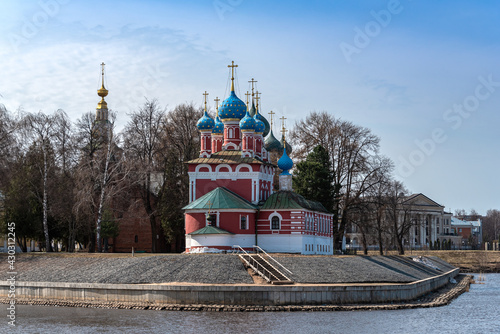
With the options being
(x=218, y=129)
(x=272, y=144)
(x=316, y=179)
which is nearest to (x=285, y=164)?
(x=316, y=179)

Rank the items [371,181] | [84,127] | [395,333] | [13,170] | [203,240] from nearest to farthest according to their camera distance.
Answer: [395,333] < [203,240] < [13,170] < [84,127] < [371,181]

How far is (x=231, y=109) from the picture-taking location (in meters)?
59.6

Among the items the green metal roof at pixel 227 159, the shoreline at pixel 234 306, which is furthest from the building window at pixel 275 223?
the shoreline at pixel 234 306

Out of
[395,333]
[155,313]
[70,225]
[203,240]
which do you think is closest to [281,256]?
[203,240]

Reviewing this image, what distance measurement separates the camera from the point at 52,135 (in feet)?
186

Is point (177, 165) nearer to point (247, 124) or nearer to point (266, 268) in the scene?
point (247, 124)

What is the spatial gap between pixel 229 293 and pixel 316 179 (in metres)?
25.5

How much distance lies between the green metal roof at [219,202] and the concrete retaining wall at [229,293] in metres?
12.5

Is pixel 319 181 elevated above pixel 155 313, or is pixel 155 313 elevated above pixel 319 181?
pixel 319 181

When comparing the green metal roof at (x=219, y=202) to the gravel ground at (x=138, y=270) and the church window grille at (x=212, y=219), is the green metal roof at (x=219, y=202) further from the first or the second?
the gravel ground at (x=138, y=270)

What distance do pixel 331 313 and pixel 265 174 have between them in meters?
21.0

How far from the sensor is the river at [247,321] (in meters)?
33.9

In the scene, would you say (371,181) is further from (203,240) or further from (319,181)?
(203,240)

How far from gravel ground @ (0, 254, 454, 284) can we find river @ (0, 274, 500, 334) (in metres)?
Answer: 3.64
